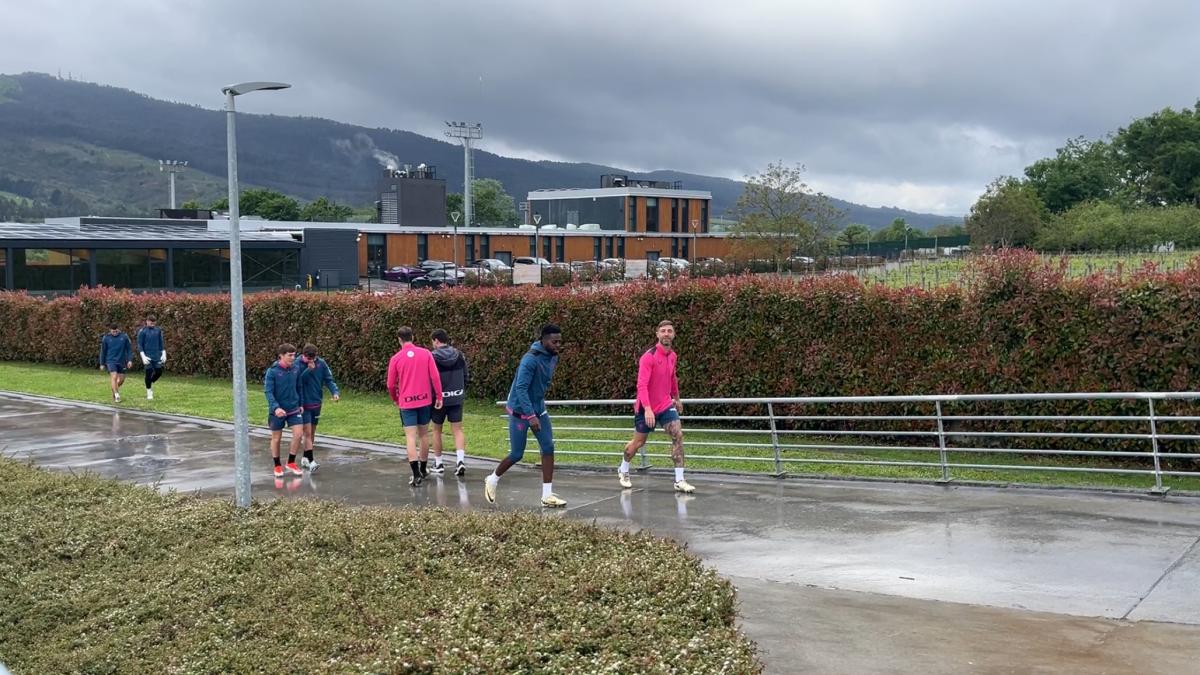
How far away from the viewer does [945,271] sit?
29531mm

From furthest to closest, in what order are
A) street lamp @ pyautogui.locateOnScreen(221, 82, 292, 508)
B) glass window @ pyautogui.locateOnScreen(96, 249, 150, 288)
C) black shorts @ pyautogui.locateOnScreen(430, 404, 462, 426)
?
glass window @ pyautogui.locateOnScreen(96, 249, 150, 288) → black shorts @ pyautogui.locateOnScreen(430, 404, 462, 426) → street lamp @ pyautogui.locateOnScreen(221, 82, 292, 508)

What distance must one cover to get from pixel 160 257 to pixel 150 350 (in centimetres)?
3609

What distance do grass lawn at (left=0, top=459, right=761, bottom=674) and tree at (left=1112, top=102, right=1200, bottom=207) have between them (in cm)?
7171

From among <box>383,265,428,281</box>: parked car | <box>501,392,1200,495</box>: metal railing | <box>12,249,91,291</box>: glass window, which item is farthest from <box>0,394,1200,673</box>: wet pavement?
<box>383,265,428,281</box>: parked car

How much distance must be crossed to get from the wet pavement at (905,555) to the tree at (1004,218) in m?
44.2

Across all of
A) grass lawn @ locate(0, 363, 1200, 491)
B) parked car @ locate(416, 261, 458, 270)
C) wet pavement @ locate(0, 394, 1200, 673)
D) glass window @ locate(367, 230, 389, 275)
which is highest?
glass window @ locate(367, 230, 389, 275)

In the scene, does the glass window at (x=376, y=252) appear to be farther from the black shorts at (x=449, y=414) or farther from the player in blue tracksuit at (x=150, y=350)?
the black shorts at (x=449, y=414)

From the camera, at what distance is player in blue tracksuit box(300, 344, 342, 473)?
14734 mm

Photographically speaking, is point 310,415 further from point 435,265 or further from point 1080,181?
point 1080,181

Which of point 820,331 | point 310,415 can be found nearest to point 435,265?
point 820,331

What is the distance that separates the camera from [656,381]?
12.4 m

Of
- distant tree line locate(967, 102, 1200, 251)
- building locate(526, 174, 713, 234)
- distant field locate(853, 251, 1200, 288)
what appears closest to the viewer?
distant field locate(853, 251, 1200, 288)

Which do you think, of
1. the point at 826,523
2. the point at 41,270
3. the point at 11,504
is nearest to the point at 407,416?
the point at 11,504

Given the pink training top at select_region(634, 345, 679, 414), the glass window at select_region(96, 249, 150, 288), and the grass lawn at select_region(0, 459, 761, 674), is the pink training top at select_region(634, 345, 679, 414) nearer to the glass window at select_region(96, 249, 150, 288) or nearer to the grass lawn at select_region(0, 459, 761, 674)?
the grass lawn at select_region(0, 459, 761, 674)
